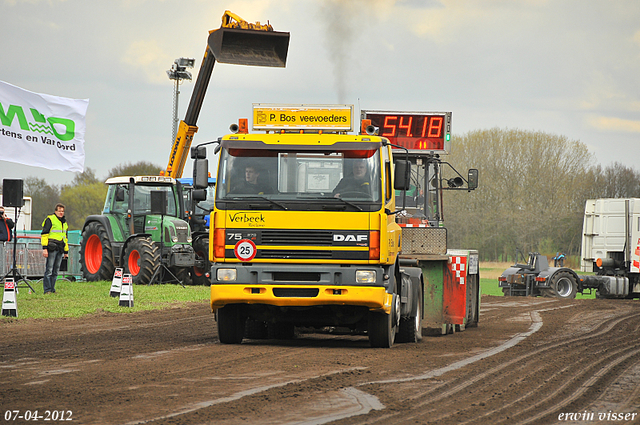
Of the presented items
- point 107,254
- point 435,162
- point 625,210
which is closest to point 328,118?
point 435,162

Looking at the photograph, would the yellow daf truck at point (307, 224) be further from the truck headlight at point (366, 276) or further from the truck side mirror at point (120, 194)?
the truck side mirror at point (120, 194)

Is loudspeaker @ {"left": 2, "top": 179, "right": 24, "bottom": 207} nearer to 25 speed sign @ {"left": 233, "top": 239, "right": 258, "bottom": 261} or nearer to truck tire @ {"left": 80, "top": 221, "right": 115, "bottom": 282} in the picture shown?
truck tire @ {"left": 80, "top": 221, "right": 115, "bottom": 282}

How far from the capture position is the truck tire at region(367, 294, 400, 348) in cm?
1041

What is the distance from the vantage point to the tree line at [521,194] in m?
54.8

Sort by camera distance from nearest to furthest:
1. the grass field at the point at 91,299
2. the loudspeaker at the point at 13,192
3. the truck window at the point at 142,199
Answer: the grass field at the point at 91,299, the loudspeaker at the point at 13,192, the truck window at the point at 142,199

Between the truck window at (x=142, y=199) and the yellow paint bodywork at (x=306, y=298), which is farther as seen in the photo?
the truck window at (x=142, y=199)

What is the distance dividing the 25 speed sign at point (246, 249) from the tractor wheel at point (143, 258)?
41.2ft

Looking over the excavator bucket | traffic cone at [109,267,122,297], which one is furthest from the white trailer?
traffic cone at [109,267,122,297]

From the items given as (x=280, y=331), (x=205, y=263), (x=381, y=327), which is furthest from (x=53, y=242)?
(x=381, y=327)

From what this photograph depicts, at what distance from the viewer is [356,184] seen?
392 inches

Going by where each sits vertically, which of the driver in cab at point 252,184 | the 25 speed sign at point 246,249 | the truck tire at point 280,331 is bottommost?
the truck tire at point 280,331

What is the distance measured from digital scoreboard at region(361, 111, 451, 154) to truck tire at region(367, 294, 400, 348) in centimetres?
669

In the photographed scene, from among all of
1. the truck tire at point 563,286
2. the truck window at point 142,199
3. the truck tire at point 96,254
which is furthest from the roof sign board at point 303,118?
the truck tire at point 563,286

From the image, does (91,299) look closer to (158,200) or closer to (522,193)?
(158,200)
